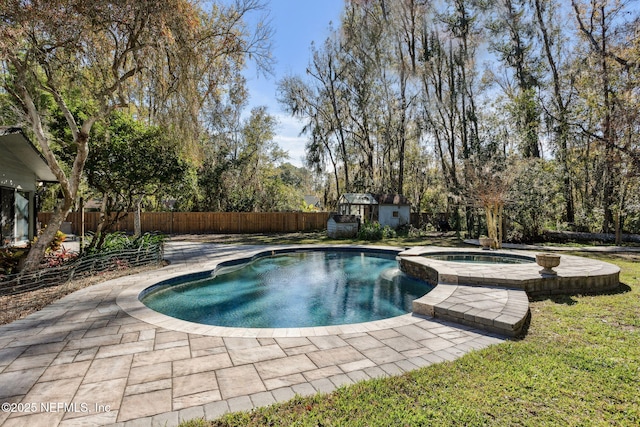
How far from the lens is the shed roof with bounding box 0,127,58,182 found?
6840mm

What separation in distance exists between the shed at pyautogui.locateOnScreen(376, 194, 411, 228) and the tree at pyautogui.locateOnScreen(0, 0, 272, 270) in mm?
13252

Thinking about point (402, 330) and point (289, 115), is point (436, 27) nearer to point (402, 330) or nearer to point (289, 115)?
point (289, 115)

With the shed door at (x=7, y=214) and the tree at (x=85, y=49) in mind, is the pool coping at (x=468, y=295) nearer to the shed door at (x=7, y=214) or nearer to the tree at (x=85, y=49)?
the tree at (x=85, y=49)

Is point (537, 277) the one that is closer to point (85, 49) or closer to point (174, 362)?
point (174, 362)

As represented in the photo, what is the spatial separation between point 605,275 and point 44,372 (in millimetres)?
8126

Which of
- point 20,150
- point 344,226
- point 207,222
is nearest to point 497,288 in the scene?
point 344,226

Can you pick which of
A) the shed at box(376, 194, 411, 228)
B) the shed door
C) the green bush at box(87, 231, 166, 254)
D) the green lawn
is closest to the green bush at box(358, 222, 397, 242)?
the shed at box(376, 194, 411, 228)

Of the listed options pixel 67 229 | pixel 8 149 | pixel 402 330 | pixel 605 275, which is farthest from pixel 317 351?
pixel 67 229

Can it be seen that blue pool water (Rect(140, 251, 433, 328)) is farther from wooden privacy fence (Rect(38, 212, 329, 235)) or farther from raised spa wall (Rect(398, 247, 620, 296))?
wooden privacy fence (Rect(38, 212, 329, 235))

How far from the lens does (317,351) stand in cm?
312

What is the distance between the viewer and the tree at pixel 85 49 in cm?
477

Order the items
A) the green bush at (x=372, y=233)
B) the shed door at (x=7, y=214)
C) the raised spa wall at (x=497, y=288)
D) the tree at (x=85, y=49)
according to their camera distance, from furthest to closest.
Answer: the green bush at (x=372, y=233) → the shed door at (x=7, y=214) → the tree at (x=85, y=49) → the raised spa wall at (x=497, y=288)

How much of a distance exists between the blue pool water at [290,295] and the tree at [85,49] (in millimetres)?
2817

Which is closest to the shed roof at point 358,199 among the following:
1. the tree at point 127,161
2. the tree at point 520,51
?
the tree at point 520,51
